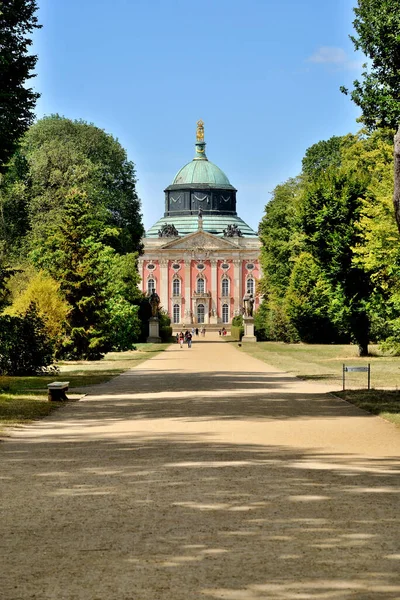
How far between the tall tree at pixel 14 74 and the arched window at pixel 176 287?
134 meters

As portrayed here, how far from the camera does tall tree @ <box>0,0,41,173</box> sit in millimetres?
24156

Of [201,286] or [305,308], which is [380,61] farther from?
[201,286]

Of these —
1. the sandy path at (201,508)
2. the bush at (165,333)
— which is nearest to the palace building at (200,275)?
the bush at (165,333)

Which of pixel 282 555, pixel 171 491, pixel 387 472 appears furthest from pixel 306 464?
pixel 282 555

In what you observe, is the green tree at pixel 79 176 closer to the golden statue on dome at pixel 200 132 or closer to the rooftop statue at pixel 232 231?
the rooftop statue at pixel 232 231

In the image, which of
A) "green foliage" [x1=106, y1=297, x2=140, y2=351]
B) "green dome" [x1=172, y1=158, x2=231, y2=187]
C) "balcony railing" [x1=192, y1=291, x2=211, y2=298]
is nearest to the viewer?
"green foliage" [x1=106, y1=297, x2=140, y2=351]

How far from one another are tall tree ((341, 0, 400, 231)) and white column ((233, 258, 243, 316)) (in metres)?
129

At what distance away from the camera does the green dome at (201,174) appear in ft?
583

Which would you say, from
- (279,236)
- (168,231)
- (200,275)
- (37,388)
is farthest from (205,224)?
(37,388)

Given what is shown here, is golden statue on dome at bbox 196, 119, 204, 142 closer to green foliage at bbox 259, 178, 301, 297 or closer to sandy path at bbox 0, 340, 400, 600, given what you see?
green foliage at bbox 259, 178, 301, 297

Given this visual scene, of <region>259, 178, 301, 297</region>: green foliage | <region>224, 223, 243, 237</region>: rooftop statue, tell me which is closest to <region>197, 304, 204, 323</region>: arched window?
<region>224, 223, 243, 237</region>: rooftop statue

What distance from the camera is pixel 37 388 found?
90.5ft

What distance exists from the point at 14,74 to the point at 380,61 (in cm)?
979

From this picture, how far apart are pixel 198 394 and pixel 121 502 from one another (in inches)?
608
